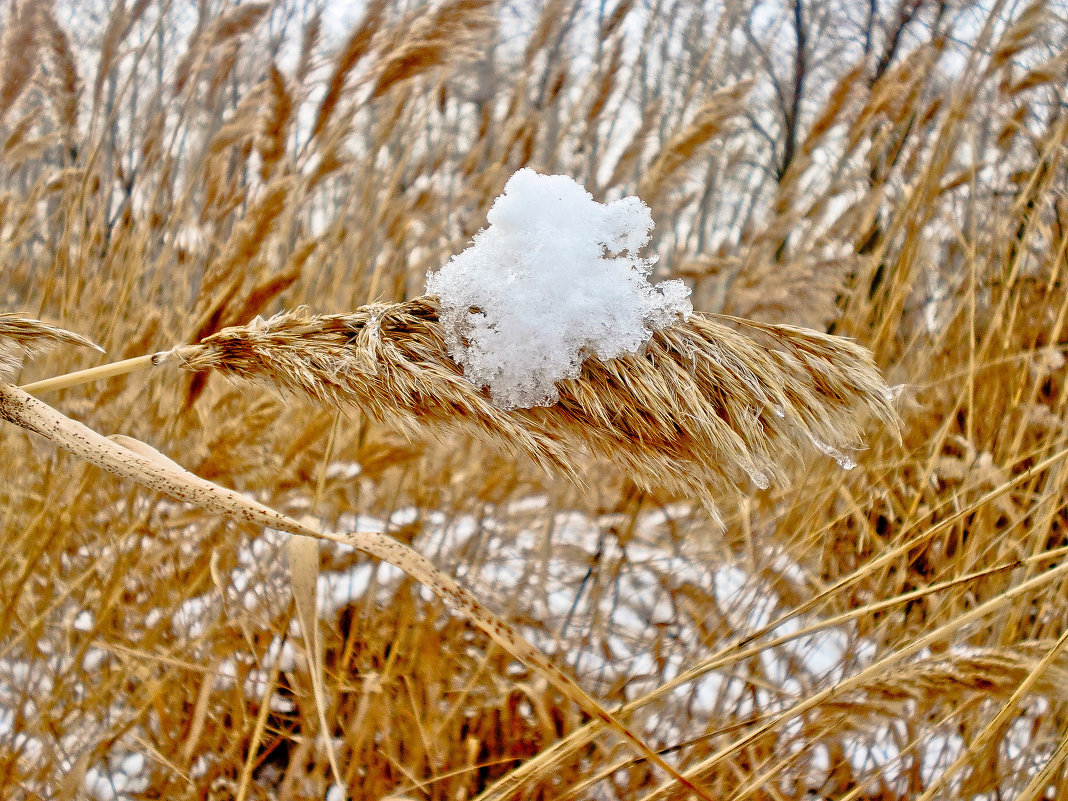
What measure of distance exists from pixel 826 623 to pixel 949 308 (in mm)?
1571

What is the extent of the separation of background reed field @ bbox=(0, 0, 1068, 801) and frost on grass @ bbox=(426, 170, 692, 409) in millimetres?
25

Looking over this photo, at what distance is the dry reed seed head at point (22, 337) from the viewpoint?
0.60m

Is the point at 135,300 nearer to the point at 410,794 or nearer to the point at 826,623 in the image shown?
the point at 410,794

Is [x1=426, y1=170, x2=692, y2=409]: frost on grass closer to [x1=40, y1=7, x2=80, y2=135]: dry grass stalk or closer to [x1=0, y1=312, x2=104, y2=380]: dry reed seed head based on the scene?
[x1=0, y1=312, x2=104, y2=380]: dry reed seed head

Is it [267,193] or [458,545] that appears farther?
[458,545]

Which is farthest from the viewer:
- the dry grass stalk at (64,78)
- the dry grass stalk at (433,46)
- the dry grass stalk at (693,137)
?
the dry grass stalk at (64,78)

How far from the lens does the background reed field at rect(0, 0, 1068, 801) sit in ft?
1.94

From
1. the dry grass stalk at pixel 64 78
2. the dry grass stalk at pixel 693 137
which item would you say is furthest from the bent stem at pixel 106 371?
the dry grass stalk at pixel 64 78

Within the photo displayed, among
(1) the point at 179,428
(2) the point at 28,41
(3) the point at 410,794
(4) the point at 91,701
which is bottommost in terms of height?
(3) the point at 410,794

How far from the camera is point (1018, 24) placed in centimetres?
169

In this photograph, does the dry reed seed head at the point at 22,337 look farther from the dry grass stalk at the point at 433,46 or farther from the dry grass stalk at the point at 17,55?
the dry grass stalk at the point at 17,55

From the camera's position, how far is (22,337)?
2.00ft

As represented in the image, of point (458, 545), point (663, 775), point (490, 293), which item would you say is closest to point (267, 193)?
point (490, 293)

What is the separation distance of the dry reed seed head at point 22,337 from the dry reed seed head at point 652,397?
177 mm
